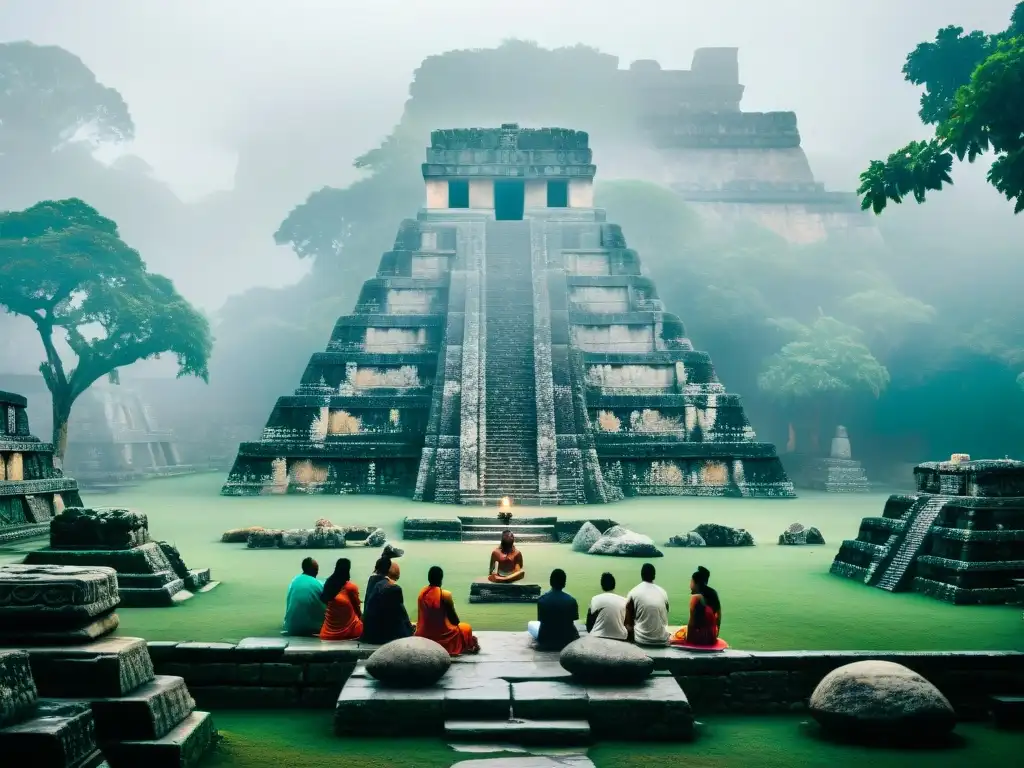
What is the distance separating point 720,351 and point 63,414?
2385cm

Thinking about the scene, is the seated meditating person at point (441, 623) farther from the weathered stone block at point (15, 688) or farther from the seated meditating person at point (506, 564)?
the weathered stone block at point (15, 688)

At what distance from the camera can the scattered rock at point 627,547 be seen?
12.5 meters

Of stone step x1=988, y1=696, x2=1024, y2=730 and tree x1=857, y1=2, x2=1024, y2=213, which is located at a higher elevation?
tree x1=857, y1=2, x2=1024, y2=213

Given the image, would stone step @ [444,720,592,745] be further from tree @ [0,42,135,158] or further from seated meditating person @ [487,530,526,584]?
tree @ [0,42,135,158]

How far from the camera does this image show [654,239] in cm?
4484

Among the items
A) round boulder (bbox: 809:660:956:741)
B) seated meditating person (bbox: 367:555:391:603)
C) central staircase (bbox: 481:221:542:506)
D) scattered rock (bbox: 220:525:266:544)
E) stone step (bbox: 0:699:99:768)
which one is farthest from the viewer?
central staircase (bbox: 481:221:542:506)

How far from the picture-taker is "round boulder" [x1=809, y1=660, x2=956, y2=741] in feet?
19.3

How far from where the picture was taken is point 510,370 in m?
21.9

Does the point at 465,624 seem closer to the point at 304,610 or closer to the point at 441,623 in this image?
the point at 441,623

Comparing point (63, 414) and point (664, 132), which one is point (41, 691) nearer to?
point (63, 414)

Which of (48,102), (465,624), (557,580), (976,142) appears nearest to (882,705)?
(557,580)

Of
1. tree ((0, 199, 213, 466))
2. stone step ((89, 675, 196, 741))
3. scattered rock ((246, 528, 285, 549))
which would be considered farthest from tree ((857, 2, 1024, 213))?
tree ((0, 199, 213, 466))

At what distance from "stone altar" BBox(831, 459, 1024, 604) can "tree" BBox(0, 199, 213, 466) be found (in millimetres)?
23325

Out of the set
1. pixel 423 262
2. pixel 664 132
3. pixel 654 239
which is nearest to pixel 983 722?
pixel 423 262
